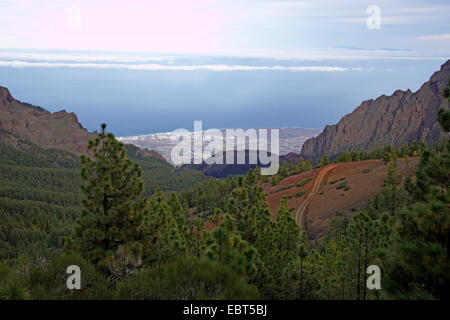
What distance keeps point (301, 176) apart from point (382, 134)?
91.8 meters

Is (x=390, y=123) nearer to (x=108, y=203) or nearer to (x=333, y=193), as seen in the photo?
(x=333, y=193)

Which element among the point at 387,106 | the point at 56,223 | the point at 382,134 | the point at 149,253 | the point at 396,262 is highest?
the point at 387,106

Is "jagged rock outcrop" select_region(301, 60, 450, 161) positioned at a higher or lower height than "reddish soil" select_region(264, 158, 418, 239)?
higher

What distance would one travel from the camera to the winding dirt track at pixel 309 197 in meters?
40.6

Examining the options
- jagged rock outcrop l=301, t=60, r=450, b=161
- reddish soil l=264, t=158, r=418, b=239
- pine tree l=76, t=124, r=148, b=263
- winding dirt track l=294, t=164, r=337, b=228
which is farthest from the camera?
jagged rock outcrop l=301, t=60, r=450, b=161

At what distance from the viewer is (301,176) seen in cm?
6241

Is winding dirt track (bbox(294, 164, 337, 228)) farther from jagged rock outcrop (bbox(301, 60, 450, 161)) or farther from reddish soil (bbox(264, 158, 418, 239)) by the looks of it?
jagged rock outcrop (bbox(301, 60, 450, 161))

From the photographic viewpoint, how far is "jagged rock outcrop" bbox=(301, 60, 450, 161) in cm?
12281

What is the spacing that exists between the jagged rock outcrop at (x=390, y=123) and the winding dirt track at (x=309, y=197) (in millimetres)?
66053

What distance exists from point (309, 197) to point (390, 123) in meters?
108

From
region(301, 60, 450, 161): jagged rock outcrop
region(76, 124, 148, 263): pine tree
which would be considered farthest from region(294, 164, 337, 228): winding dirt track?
region(301, 60, 450, 161): jagged rock outcrop

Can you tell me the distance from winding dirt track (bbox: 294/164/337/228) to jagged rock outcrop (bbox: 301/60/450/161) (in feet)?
217

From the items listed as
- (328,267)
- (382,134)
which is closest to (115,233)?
(328,267)
